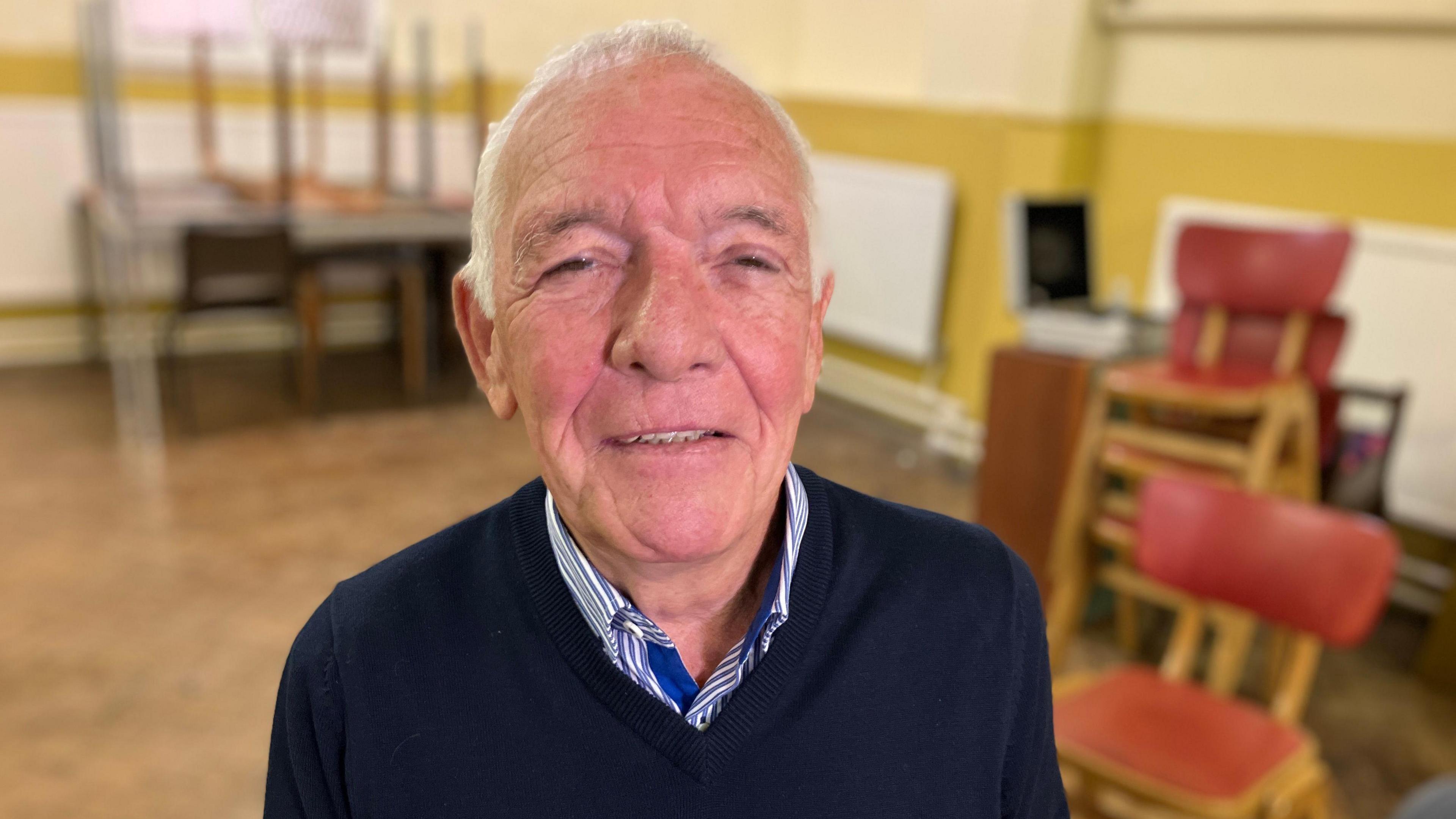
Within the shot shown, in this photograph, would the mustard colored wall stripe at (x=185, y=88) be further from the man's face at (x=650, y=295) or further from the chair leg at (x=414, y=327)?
the man's face at (x=650, y=295)

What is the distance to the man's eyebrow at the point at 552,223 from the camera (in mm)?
791

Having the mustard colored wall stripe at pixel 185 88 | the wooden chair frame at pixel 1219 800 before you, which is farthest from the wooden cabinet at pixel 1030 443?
the mustard colored wall stripe at pixel 185 88

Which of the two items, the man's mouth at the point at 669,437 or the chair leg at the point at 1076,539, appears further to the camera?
the chair leg at the point at 1076,539

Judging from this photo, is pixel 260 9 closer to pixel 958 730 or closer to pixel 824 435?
pixel 824 435

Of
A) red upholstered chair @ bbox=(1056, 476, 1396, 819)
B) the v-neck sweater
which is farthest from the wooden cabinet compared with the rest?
the v-neck sweater

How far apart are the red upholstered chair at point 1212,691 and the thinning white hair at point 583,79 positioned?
1.30 m

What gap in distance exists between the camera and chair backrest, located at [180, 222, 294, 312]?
4590 mm

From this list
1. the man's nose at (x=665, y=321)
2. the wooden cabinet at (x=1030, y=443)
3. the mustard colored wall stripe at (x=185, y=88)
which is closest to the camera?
the man's nose at (x=665, y=321)

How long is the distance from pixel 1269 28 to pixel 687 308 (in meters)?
4.05

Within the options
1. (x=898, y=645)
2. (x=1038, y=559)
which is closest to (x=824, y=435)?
(x=1038, y=559)

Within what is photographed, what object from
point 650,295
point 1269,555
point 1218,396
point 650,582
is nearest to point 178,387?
point 1218,396

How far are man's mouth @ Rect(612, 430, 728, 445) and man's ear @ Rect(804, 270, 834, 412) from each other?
0.11 metres

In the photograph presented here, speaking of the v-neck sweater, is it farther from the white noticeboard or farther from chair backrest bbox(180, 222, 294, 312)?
chair backrest bbox(180, 222, 294, 312)

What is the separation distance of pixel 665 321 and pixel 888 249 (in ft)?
15.4
